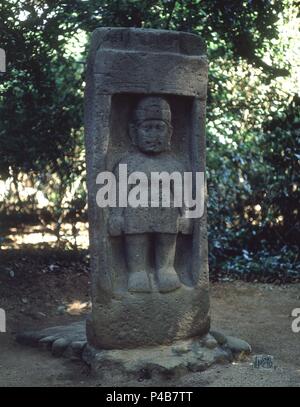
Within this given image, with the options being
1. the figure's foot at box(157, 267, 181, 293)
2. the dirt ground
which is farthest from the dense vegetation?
the figure's foot at box(157, 267, 181, 293)

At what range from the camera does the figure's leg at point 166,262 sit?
4.01 m

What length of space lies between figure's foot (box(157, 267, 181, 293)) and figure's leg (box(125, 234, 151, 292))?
0.29 ft

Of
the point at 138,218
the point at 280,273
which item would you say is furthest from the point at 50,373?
the point at 280,273

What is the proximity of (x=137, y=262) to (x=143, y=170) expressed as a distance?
665 mm

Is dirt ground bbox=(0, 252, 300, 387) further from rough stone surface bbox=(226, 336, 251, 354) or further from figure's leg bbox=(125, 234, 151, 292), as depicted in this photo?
figure's leg bbox=(125, 234, 151, 292)

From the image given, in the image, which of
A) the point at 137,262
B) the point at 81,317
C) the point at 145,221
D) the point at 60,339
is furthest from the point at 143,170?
the point at 81,317

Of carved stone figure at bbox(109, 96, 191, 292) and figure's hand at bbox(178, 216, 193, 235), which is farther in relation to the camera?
figure's hand at bbox(178, 216, 193, 235)

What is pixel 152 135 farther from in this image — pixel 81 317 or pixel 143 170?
pixel 81 317

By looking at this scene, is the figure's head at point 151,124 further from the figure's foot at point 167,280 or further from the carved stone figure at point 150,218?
the figure's foot at point 167,280

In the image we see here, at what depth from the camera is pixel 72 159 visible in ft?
24.9

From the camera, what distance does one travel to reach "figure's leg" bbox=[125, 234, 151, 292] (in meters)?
3.96

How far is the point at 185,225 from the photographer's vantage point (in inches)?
162

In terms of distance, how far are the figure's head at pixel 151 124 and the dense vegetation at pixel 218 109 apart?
8.37 ft

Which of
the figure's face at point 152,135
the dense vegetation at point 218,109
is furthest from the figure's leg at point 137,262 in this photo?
the dense vegetation at point 218,109
